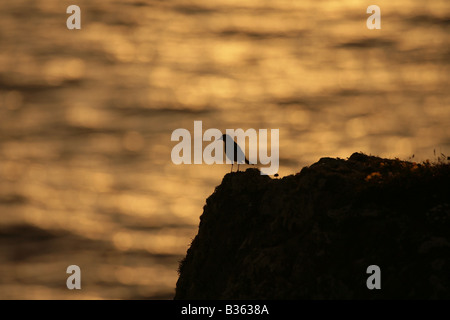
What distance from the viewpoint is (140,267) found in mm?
81125

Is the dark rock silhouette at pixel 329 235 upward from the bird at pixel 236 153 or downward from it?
downward

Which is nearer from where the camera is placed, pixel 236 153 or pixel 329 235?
pixel 329 235

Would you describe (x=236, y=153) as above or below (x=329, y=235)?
above

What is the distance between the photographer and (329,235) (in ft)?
64.3

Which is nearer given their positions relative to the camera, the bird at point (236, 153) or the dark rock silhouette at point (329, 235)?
the dark rock silhouette at point (329, 235)

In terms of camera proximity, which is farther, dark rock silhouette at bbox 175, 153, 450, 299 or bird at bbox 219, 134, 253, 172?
bird at bbox 219, 134, 253, 172

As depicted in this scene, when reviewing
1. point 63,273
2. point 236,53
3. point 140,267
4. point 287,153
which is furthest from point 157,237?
point 236,53

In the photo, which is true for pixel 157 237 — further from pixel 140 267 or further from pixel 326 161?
pixel 326 161

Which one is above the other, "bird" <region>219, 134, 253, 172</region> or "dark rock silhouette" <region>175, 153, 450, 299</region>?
"bird" <region>219, 134, 253, 172</region>

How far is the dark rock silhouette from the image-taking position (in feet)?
61.5

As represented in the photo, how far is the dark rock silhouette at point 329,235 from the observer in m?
18.7
